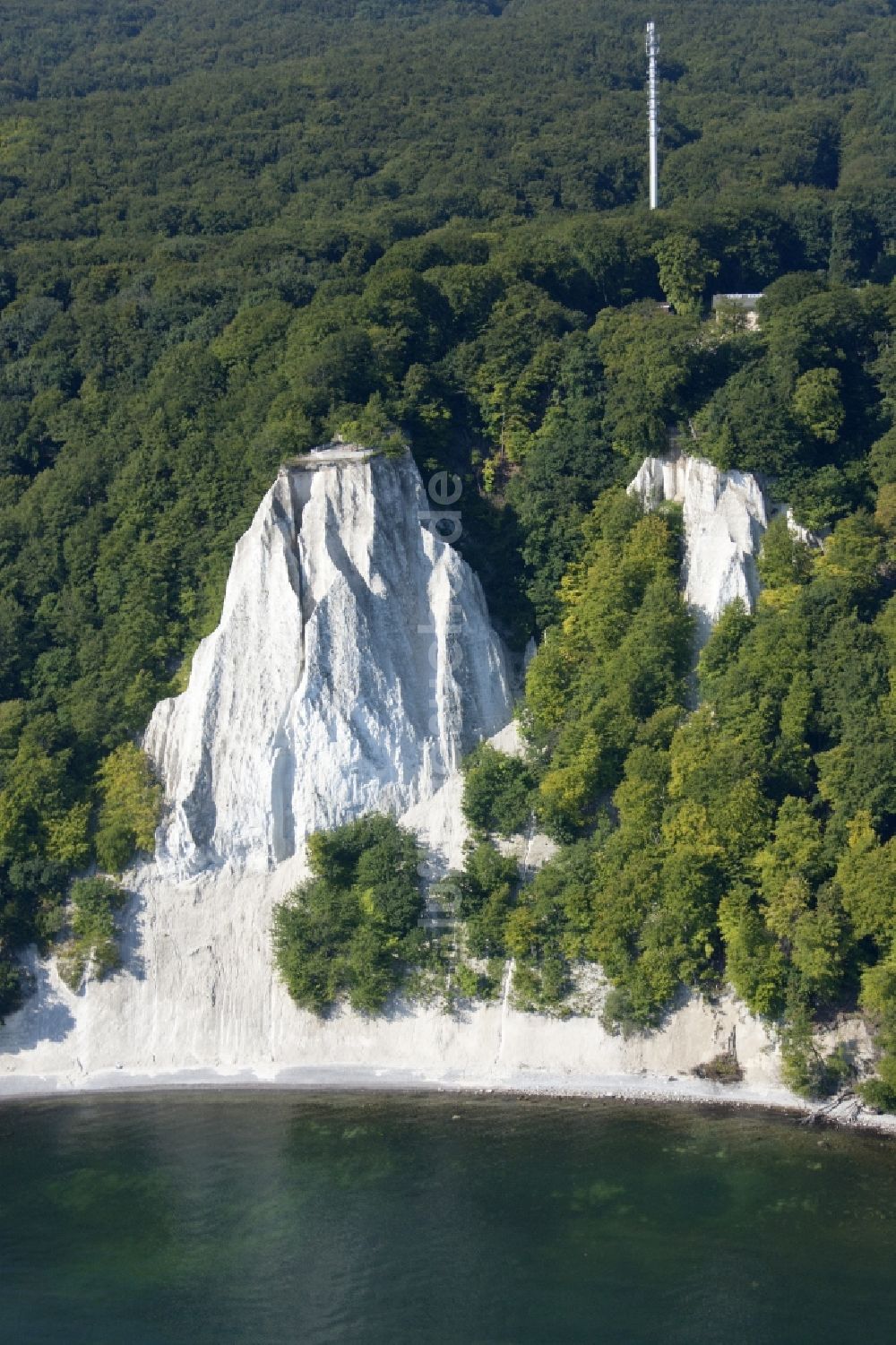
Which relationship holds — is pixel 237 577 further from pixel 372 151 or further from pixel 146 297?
pixel 372 151

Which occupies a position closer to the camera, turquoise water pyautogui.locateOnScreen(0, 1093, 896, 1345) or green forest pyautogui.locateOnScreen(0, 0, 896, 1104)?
turquoise water pyautogui.locateOnScreen(0, 1093, 896, 1345)

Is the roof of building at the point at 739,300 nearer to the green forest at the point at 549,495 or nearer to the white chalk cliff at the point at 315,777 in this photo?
the green forest at the point at 549,495

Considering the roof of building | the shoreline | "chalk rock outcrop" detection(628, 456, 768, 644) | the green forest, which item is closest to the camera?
the shoreline

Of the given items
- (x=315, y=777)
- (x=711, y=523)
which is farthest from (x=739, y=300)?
(x=315, y=777)

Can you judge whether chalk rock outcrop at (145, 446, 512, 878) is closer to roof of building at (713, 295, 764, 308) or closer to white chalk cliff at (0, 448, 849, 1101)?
white chalk cliff at (0, 448, 849, 1101)

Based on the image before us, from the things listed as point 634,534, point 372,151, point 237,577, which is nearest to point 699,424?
point 634,534

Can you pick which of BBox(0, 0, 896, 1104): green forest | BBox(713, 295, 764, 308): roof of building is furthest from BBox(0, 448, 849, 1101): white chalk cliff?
BBox(713, 295, 764, 308): roof of building
